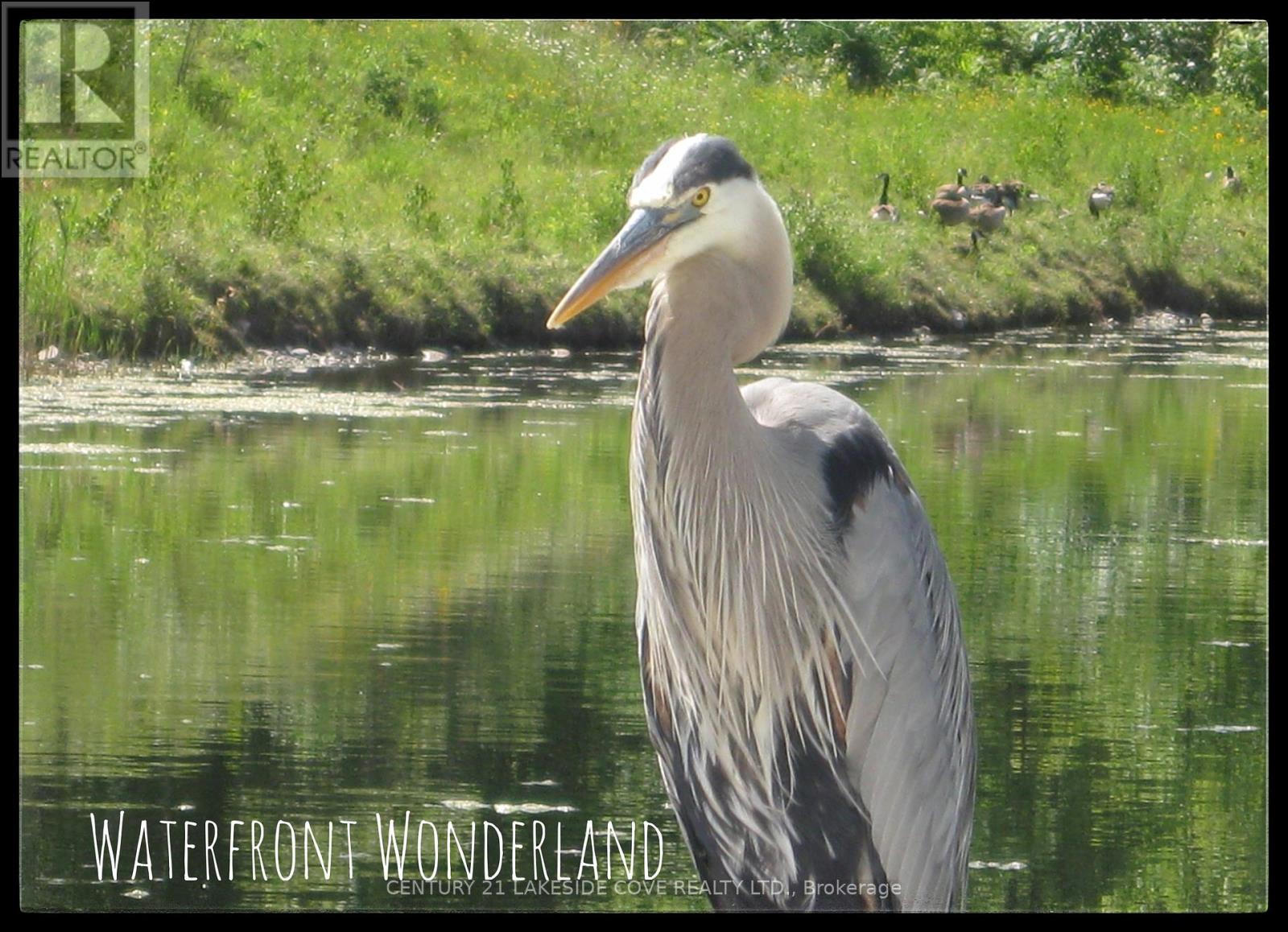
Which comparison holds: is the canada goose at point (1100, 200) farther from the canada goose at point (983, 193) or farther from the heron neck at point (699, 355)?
the heron neck at point (699, 355)

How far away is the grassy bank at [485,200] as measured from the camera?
10.9 m

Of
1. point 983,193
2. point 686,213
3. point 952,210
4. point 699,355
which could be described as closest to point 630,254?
point 686,213

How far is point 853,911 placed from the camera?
135 inches

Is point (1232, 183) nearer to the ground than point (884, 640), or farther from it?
farther from it

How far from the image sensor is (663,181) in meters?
3.19

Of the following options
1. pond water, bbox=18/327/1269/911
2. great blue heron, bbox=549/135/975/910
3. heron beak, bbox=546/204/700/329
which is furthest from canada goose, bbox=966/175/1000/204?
heron beak, bbox=546/204/700/329

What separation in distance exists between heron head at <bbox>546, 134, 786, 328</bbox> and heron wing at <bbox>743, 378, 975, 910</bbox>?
1.24 ft

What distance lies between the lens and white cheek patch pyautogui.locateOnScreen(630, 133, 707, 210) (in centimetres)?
319

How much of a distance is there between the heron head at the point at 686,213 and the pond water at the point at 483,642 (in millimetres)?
1565

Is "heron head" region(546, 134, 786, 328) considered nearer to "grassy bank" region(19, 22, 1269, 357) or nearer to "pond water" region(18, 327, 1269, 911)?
"pond water" region(18, 327, 1269, 911)

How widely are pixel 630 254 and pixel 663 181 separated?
0.13 meters

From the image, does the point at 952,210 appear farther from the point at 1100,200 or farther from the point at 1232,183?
the point at 1232,183

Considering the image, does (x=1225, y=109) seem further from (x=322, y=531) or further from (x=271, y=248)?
(x=322, y=531)
